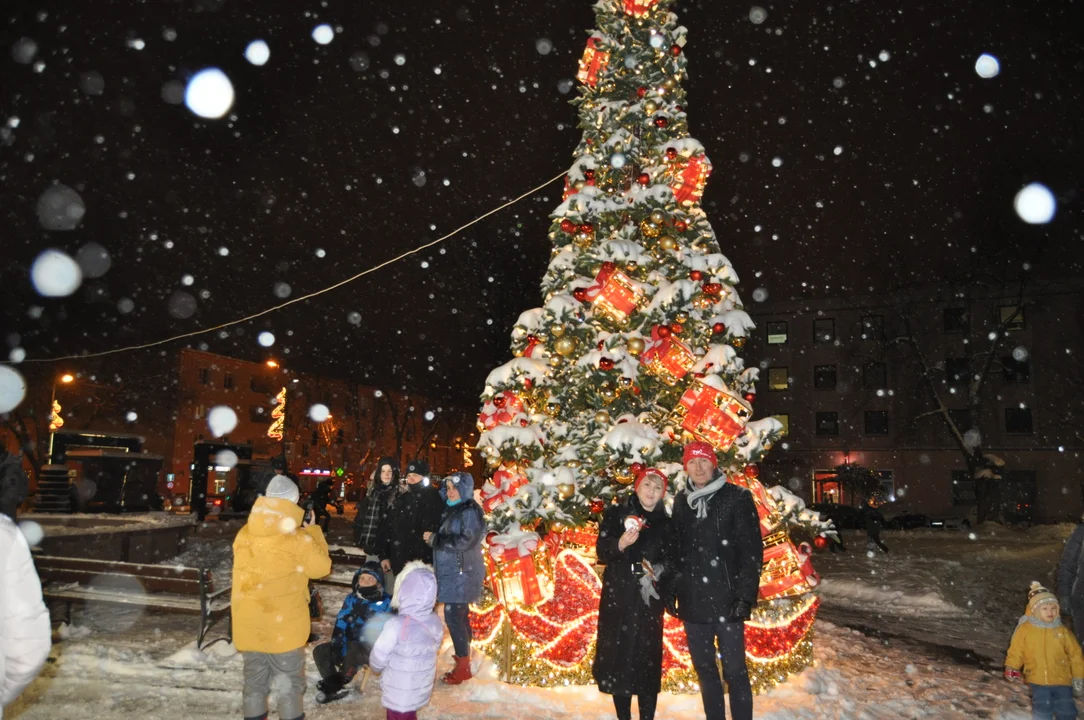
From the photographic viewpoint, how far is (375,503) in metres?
7.55

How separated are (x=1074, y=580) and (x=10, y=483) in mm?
10094

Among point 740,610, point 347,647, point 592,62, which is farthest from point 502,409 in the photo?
point 592,62

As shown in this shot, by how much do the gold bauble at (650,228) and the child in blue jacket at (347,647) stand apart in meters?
4.35

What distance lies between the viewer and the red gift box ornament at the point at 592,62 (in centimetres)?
836

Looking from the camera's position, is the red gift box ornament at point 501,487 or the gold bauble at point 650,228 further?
the gold bauble at point 650,228

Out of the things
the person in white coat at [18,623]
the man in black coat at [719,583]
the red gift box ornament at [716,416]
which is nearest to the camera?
the person in white coat at [18,623]

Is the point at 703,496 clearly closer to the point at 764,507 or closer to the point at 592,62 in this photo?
the point at 764,507

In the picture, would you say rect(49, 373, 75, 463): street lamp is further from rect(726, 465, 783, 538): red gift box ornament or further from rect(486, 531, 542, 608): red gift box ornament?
rect(726, 465, 783, 538): red gift box ornament

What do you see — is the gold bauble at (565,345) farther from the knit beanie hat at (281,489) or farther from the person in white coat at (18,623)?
the person in white coat at (18,623)

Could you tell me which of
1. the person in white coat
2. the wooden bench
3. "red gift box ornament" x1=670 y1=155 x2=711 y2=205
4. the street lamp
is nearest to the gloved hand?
the person in white coat

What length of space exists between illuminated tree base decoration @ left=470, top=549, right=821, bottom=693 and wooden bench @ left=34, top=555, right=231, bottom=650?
10.2ft

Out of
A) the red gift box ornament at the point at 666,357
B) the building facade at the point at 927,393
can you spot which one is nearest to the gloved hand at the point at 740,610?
the red gift box ornament at the point at 666,357

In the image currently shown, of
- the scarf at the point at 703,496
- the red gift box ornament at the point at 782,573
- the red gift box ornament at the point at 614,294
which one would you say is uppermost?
the red gift box ornament at the point at 614,294

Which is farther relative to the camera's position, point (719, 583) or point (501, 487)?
point (501, 487)
